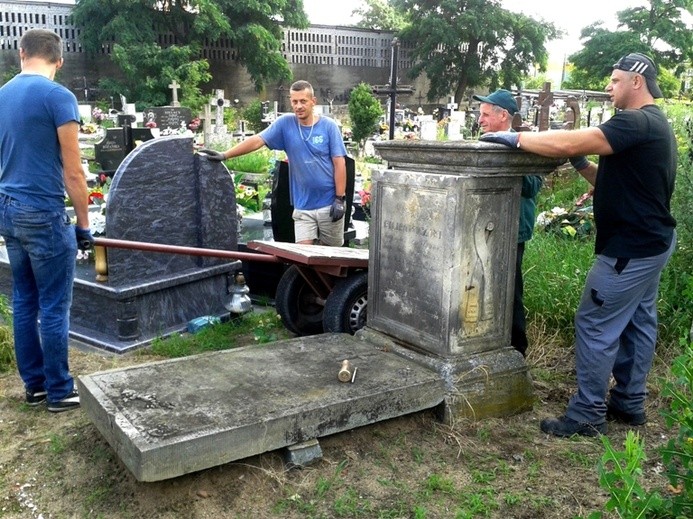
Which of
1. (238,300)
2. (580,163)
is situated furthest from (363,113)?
(580,163)

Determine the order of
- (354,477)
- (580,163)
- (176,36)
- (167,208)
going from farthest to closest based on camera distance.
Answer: (176,36) → (167,208) → (580,163) → (354,477)

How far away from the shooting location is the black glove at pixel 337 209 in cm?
486

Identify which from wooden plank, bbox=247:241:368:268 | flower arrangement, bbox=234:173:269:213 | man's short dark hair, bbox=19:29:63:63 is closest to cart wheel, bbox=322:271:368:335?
wooden plank, bbox=247:241:368:268

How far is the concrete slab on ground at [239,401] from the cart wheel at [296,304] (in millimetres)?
1051

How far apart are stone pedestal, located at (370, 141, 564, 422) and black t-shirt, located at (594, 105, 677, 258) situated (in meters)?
0.33

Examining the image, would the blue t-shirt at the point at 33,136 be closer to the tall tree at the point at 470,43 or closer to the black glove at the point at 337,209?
the black glove at the point at 337,209

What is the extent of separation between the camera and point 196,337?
184 inches

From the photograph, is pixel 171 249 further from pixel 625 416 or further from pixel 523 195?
pixel 625 416

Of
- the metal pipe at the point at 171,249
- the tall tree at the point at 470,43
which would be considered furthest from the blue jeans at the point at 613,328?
the tall tree at the point at 470,43

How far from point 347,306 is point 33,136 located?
6.29ft

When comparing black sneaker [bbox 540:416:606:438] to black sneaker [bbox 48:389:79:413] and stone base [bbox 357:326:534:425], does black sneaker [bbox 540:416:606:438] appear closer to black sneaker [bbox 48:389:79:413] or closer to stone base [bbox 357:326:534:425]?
stone base [bbox 357:326:534:425]

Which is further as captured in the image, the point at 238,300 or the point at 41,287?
the point at 238,300

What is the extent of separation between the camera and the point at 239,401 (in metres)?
2.81

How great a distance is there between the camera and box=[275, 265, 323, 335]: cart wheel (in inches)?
180
